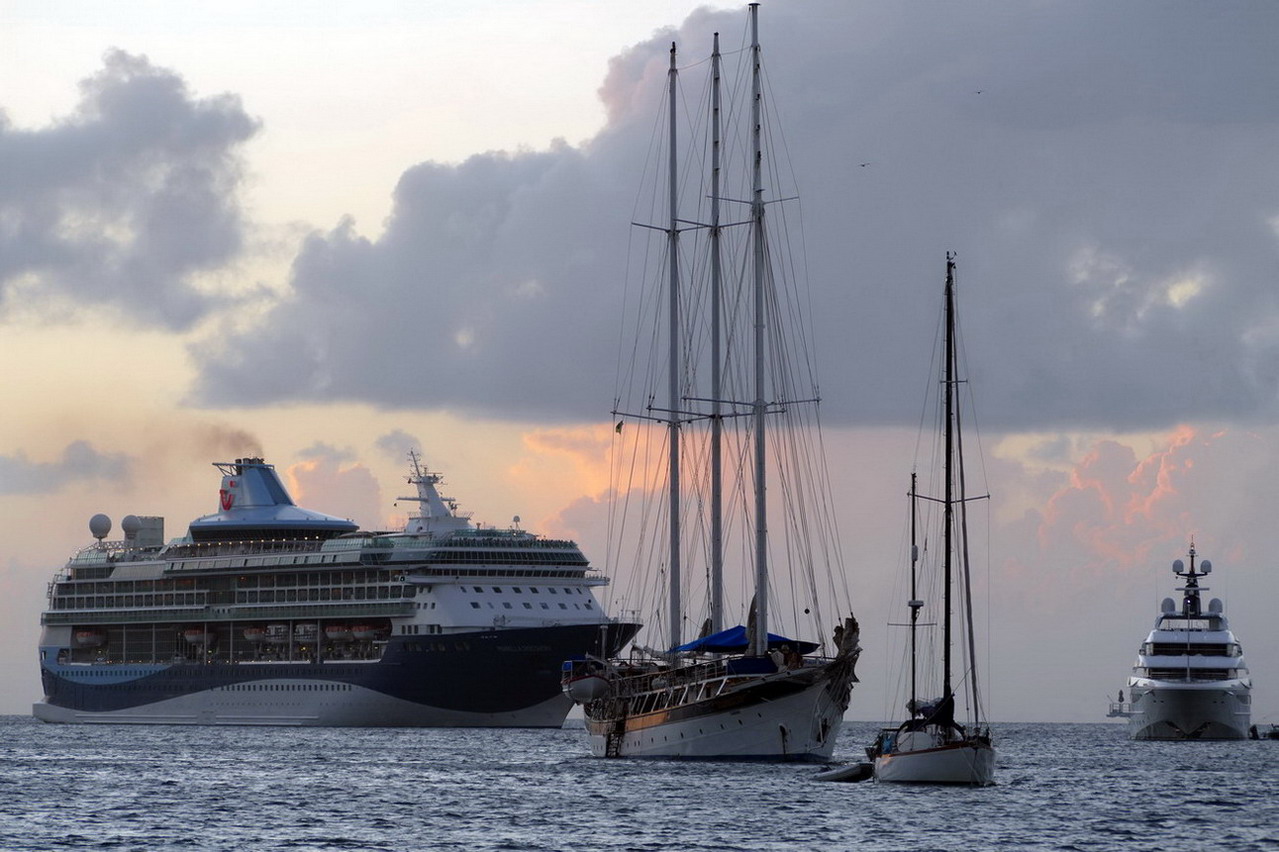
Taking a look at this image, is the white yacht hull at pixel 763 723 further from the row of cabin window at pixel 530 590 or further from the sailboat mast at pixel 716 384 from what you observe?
the row of cabin window at pixel 530 590

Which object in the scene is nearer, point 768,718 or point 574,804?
point 574,804

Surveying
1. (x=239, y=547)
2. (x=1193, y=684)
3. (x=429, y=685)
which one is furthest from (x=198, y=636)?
(x=1193, y=684)

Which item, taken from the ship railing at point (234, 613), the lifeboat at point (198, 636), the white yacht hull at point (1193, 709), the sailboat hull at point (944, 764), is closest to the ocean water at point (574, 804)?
the sailboat hull at point (944, 764)

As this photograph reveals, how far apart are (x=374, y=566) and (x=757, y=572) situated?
6043cm

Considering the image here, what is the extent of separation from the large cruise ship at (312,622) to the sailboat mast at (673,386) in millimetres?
27892

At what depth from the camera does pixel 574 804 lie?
6788 cm

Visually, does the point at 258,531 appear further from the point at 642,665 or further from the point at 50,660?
the point at 642,665

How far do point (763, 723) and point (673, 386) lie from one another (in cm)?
1856

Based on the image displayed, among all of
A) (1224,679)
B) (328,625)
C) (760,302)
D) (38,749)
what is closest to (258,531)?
(328,625)

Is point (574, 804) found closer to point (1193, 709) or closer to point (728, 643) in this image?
point (728, 643)

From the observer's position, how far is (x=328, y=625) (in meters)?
139

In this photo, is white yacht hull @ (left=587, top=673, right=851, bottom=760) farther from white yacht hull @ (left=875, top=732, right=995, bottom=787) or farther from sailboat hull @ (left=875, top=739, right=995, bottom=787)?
sailboat hull @ (left=875, top=739, right=995, bottom=787)

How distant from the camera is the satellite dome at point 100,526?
164000mm

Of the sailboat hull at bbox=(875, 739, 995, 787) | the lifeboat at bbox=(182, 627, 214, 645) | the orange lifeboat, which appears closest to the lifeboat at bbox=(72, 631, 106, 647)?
the orange lifeboat
